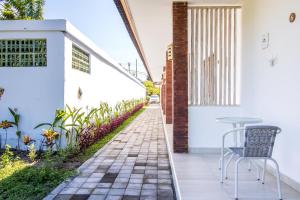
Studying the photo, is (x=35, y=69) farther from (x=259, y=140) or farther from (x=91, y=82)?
(x=259, y=140)

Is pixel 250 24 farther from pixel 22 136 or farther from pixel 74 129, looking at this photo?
pixel 22 136

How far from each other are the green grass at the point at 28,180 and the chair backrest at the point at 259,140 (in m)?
2.90

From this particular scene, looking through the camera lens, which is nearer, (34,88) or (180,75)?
(180,75)

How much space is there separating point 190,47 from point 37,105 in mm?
3861

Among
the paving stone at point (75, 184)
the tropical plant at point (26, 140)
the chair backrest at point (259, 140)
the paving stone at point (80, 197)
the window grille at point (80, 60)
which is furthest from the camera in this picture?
the window grille at point (80, 60)

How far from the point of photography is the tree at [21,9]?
9164 millimetres

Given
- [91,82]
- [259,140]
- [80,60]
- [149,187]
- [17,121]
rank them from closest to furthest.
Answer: [259,140]
[149,187]
[17,121]
[80,60]
[91,82]

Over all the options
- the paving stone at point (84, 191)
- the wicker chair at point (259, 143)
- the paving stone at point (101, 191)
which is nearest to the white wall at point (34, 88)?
the paving stone at point (84, 191)

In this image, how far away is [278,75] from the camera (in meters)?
4.75

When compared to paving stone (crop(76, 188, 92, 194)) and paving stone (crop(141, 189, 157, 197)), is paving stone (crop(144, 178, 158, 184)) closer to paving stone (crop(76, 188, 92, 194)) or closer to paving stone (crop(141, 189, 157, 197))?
paving stone (crop(141, 189, 157, 197))

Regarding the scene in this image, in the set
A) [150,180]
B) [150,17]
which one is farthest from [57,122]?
[150,17]

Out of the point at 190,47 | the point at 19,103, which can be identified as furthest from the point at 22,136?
the point at 190,47

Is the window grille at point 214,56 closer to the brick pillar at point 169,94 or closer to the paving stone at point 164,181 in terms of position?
the paving stone at point 164,181

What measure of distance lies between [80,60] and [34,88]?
1.80 m
